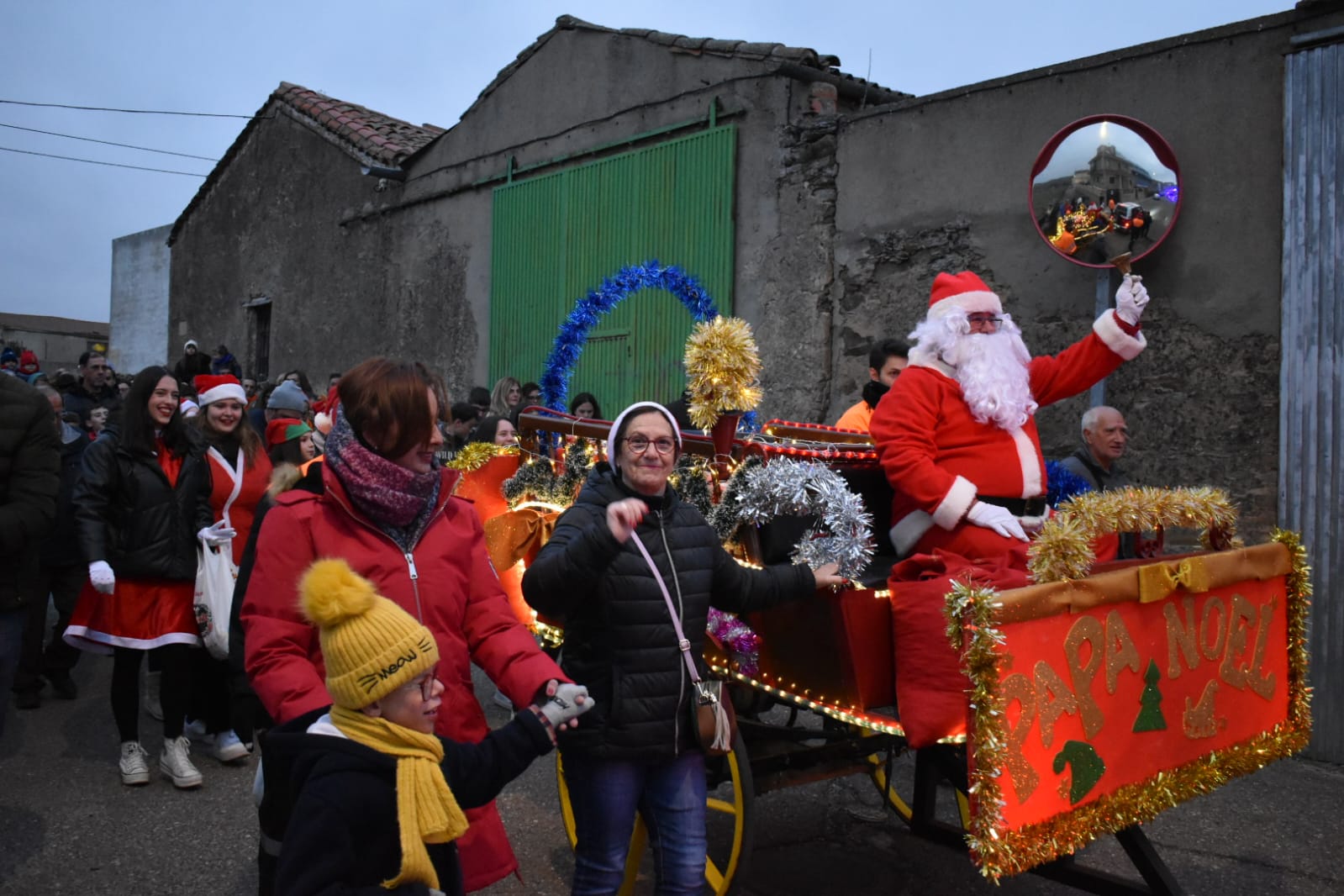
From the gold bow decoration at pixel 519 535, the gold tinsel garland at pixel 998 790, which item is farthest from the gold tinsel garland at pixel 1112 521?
the gold bow decoration at pixel 519 535

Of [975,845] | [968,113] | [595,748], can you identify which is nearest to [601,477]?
[595,748]

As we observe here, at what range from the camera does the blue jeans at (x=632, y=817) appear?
10.1ft

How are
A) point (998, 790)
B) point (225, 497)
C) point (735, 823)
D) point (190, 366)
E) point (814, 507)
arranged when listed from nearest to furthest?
1. point (998, 790)
2. point (814, 507)
3. point (735, 823)
4. point (225, 497)
5. point (190, 366)

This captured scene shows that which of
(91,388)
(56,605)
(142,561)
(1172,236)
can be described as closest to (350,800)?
(142,561)

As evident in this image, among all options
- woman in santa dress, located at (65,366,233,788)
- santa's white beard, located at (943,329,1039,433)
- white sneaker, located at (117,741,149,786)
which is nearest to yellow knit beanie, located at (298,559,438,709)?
santa's white beard, located at (943,329,1039,433)

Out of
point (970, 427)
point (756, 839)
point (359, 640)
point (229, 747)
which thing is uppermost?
point (970, 427)

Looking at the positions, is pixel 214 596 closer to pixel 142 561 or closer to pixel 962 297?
pixel 142 561

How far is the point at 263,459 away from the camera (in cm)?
574

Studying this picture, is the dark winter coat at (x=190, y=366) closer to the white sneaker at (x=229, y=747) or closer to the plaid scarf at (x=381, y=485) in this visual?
the white sneaker at (x=229, y=747)

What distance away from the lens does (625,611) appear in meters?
3.05

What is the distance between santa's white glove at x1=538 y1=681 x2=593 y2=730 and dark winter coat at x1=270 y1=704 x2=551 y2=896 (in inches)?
2.7

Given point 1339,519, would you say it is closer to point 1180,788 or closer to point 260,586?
point 1180,788

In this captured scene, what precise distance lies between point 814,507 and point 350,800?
1919 mm

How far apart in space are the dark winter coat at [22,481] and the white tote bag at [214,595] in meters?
1.37
